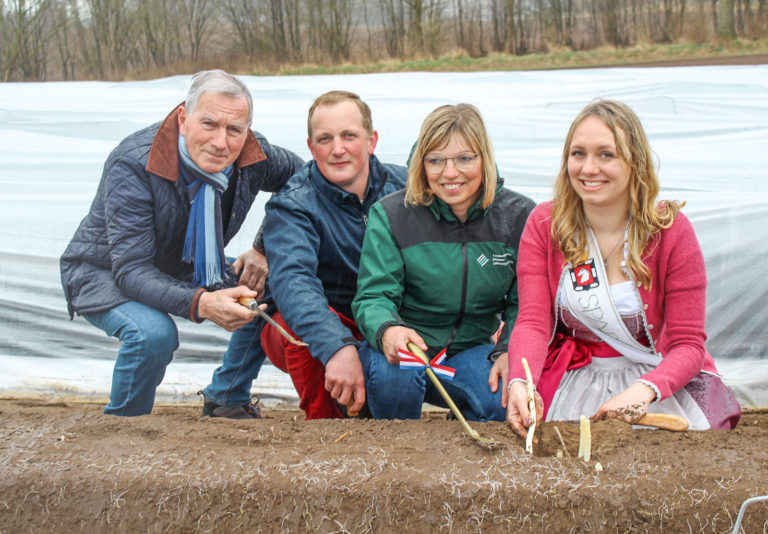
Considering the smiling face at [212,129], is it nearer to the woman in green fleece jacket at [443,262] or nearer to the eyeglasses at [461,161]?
the woman in green fleece jacket at [443,262]

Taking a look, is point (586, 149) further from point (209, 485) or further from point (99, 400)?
point (99, 400)

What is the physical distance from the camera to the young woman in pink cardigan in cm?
211

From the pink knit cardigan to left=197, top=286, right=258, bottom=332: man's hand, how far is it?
3.46 ft

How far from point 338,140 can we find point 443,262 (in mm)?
624

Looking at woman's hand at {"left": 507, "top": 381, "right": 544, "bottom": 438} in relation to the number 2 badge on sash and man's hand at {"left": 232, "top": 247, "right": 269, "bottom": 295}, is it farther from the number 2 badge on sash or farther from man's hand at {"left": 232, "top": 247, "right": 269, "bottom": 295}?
man's hand at {"left": 232, "top": 247, "right": 269, "bottom": 295}

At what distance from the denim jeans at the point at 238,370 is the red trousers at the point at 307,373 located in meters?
0.28

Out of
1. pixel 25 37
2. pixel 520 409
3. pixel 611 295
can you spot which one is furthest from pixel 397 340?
pixel 25 37

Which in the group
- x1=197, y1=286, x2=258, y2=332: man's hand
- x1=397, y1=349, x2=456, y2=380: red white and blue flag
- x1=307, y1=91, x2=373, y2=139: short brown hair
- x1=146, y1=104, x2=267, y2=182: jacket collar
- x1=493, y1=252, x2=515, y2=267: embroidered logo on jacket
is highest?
x1=307, y1=91, x2=373, y2=139: short brown hair

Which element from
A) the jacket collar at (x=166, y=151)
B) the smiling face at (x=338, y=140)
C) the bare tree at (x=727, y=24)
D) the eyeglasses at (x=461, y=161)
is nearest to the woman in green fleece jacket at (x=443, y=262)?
the eyeglasses at (x=461, y=161)

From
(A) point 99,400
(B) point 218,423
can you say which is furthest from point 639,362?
(A) point 99,400

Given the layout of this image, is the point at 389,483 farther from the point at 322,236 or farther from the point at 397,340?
the point at 322,236

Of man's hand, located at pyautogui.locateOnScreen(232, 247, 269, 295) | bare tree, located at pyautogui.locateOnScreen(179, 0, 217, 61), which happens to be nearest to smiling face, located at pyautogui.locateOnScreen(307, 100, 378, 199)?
man's hand, located at pyautogui.locateOnScreen(232, 247, 269, 295)

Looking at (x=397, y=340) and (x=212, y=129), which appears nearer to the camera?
(x=397, y=340)

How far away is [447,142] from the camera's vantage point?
2.38 metres
